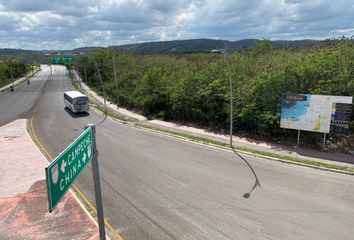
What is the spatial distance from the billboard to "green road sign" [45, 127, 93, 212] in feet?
45.9

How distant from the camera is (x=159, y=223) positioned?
802cm

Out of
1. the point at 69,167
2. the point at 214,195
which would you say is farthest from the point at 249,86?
the point at 69,167

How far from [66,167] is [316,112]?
14.9 meters

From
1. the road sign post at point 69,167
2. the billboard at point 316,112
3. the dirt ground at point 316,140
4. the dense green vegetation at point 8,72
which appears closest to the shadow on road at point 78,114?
the dirt ground at point 316,140

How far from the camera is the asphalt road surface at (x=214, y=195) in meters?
7.65

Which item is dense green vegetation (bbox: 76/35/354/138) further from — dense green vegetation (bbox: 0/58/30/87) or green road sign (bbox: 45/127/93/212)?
dense green vegetation (bbox: 0/58/30/87)

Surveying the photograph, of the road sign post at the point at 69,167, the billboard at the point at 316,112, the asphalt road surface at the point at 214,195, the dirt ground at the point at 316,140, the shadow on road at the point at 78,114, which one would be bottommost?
the shadow on road at the point at 78,114

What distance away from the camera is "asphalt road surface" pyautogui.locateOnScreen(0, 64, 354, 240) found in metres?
7.65

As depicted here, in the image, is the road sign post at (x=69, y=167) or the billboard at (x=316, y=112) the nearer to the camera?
the road sign post at (x=69, y=167)

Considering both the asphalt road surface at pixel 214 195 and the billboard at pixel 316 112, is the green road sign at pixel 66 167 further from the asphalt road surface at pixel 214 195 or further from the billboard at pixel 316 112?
the billboard at pixel 316 112

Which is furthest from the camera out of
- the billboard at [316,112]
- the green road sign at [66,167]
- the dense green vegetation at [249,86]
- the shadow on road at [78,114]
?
the shadow on road at [78,114]

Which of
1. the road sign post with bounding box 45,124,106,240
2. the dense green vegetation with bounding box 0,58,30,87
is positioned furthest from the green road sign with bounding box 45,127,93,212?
the dense green vegetation with bounding box 0,58,30,87

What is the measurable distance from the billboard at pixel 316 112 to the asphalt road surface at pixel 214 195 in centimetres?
348

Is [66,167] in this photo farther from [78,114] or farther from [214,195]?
[78,114]
